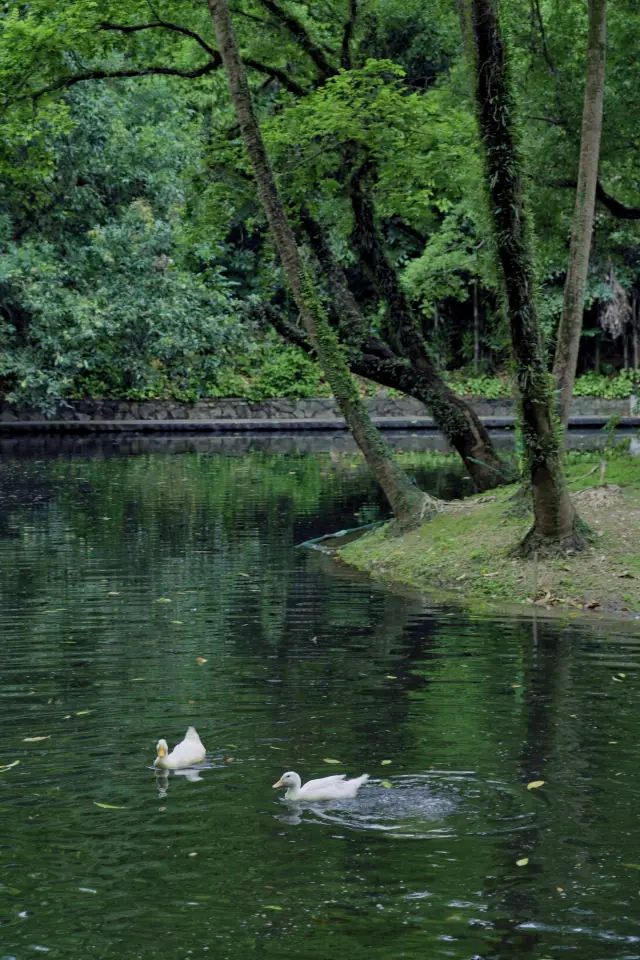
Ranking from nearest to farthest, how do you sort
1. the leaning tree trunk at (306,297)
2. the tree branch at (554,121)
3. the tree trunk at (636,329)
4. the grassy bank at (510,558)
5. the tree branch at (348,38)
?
the grassy bank at (510,558)
the leaning tree trunk at (306,297)
the tree branch at (554,121)
the tree branch at (348,38)
the tree trunk at (636,329)

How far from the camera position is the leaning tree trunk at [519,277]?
41.4 feet

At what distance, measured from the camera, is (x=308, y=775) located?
312 inches

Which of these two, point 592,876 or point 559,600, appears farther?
point 559,600

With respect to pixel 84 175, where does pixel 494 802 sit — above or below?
below

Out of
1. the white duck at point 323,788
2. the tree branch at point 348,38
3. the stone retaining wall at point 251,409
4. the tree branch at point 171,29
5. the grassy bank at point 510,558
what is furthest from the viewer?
the stone retaining wall at point 251,409

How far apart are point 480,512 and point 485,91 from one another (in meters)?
6.01

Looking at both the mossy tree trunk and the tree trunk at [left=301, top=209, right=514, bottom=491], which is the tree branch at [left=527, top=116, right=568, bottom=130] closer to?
the mossy tree trunk

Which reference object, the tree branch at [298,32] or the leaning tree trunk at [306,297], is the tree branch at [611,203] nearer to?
the tree branch at [298,32]

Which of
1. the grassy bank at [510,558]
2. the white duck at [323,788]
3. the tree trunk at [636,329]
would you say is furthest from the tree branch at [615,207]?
the tree trunk at [636,329]

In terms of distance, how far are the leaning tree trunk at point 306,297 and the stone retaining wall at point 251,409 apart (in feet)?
87.1

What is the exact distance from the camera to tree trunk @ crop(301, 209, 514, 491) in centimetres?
1994

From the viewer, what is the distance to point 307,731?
898cm

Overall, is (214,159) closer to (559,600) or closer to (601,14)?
(601,14)

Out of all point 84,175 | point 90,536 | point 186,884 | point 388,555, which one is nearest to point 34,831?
point 186,884
